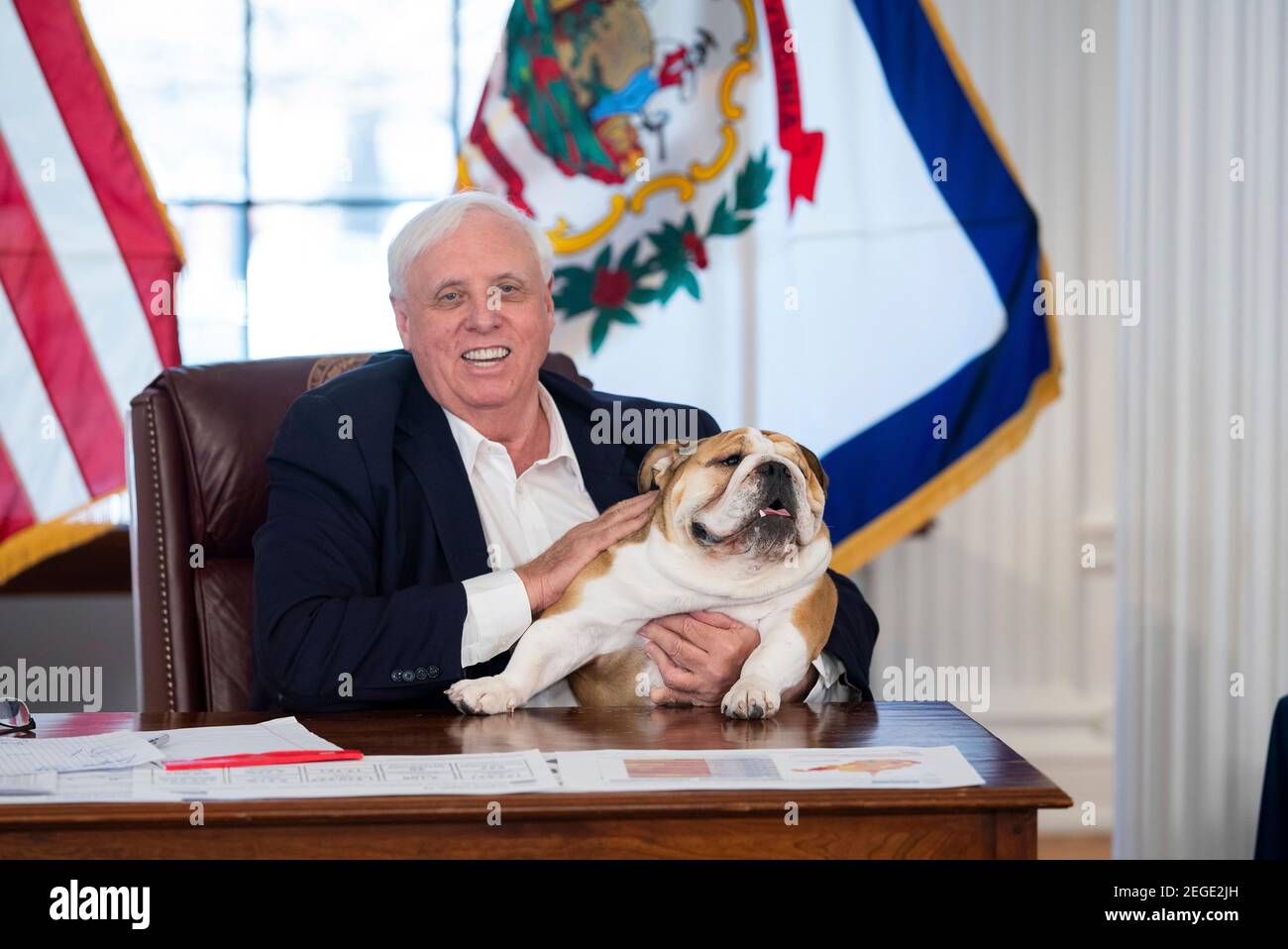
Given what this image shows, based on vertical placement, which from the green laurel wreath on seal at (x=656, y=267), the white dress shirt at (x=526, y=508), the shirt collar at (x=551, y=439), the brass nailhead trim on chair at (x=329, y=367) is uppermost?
the green laurel wreath on seal at (x=656, y=267)

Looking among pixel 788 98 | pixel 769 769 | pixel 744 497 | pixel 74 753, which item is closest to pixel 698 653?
pixel 744 497

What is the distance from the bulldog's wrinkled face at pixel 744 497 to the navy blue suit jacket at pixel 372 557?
0.83ft

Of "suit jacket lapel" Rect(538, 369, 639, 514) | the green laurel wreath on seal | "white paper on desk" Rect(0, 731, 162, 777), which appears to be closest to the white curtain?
the green laurel wreath on seal

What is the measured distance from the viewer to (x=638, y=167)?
119 inches

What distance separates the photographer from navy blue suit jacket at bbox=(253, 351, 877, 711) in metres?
1.56

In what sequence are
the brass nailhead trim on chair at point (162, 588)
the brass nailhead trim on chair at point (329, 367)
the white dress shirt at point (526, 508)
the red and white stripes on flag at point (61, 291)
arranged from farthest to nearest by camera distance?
the red and white stripes on flag at point (61, 291) < the brass nailhead trim on chair at point (329, 367) < the brass nailhead trim on chair at point (162, 588) < the white dress shirt at point (526, 508)

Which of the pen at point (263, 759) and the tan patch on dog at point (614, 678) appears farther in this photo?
the tan patch on dog at point (614, 678)

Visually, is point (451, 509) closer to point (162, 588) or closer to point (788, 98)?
point (162, 588)

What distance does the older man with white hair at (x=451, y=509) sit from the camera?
1.56 metres

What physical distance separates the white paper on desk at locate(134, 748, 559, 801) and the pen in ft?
0.04

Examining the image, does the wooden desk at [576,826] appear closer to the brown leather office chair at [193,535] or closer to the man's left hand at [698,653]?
the man's left hand at [698,653]

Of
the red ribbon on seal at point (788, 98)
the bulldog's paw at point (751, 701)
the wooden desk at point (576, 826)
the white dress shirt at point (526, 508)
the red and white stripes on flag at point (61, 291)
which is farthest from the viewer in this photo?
the red ribbon on seal at point (788, 98)

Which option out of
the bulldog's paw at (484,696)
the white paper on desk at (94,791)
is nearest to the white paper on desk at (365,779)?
the white paper on desk at (94,791)

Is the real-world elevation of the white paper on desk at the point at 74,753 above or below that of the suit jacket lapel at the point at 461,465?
below
